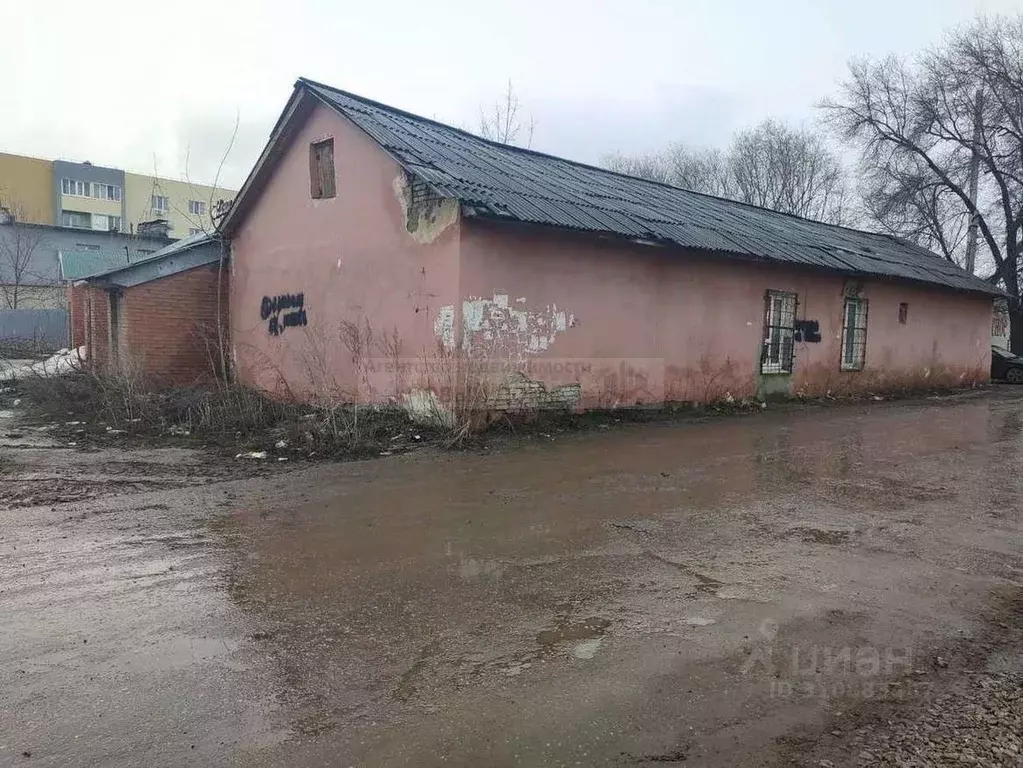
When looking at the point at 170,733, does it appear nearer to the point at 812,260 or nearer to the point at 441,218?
the point at 441,218

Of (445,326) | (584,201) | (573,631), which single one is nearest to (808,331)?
(584,201)

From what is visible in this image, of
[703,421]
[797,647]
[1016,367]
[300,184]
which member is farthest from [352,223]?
[1016,367]

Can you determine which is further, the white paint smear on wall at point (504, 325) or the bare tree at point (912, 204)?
the bare tree at point (912, 204)

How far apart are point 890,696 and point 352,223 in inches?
387

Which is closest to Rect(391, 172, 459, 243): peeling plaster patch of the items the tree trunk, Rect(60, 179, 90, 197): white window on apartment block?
the tree trunk

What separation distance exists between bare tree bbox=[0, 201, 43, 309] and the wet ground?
33.2 m

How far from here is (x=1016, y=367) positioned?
21766mm

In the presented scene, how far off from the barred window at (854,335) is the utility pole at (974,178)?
11.4 metres

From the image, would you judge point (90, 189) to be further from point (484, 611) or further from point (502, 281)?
point (484, 611)

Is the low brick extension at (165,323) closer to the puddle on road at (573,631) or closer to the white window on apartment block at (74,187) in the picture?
the puddle on road at (573,631)

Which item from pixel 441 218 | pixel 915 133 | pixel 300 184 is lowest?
pixel 441 218

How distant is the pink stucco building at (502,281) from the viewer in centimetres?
941

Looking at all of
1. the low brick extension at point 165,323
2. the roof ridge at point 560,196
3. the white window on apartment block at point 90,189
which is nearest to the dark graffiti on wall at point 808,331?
the roof ridge at point 560,196

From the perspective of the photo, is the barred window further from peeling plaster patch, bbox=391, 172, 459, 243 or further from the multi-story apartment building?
the multi-story apartment building
